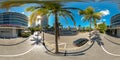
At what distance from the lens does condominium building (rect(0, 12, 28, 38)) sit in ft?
11.4

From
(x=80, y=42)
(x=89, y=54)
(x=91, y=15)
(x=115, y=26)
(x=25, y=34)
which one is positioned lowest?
(x=89, y=54)

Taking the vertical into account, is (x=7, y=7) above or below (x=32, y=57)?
above

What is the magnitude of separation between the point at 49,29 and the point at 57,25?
124mm

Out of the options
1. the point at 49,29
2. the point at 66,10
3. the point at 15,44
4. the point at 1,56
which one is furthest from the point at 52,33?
the point at 1,56

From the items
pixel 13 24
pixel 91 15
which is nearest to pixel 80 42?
pixel 91 15

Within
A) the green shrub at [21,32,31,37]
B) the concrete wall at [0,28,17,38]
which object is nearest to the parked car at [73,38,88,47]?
the green shrub at [21,32,31,37]

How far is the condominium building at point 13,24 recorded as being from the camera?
137 inches

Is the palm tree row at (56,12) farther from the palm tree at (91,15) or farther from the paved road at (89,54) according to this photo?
the paved road at (89,54)

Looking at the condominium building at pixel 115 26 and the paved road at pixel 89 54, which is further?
the paved road at pixel 89 54

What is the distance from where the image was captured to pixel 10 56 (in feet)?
12.1

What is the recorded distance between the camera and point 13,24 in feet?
11.5

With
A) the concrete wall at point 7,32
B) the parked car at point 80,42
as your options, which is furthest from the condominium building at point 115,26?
the concrete wall at point 7,32

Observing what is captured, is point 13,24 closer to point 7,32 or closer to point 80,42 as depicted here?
point 7,32

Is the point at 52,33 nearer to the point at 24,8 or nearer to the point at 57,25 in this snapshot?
the point at 57,25
